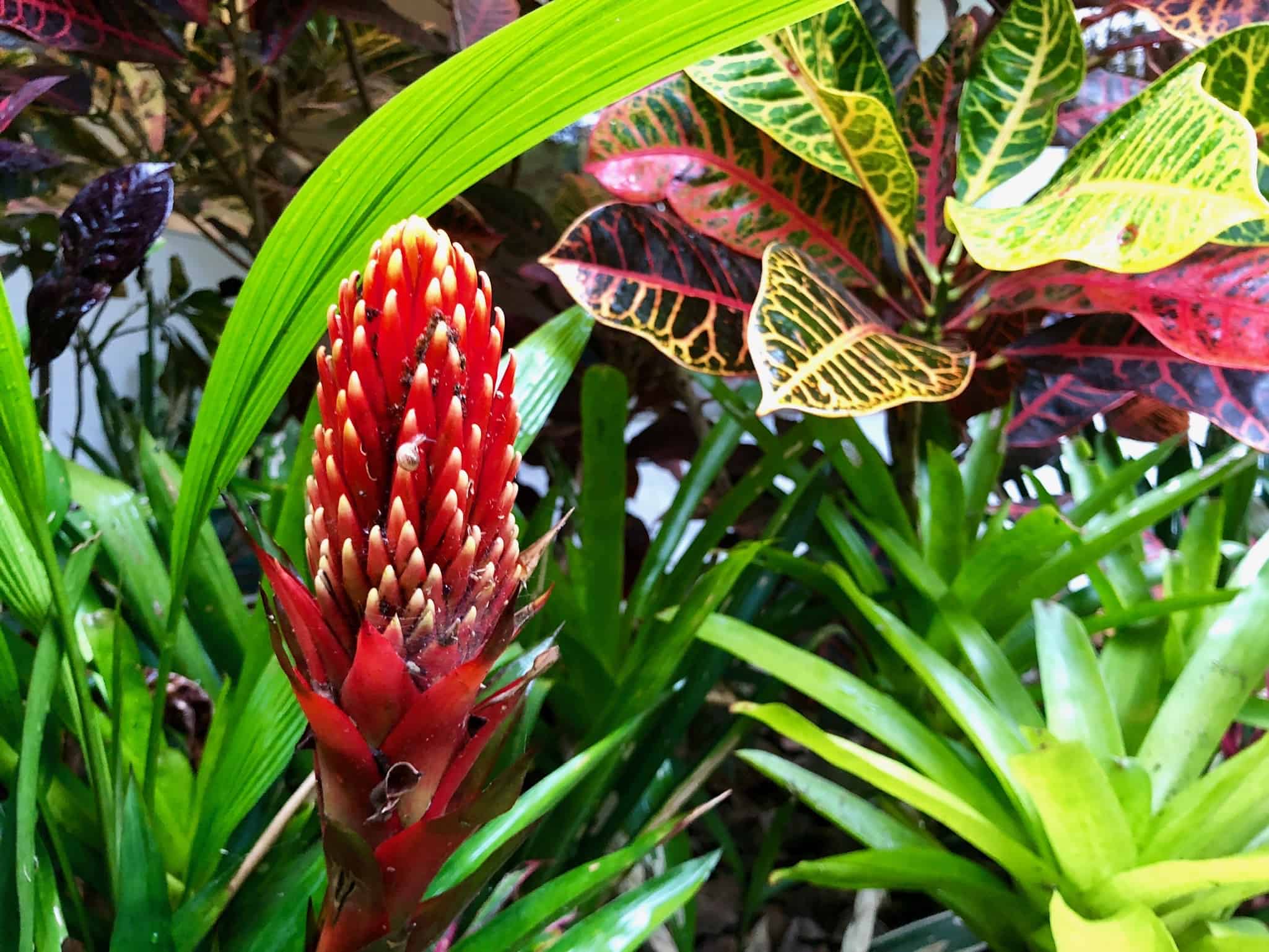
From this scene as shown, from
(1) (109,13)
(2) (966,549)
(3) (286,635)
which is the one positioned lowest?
(2) (966,549)

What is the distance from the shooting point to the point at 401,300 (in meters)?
0.22

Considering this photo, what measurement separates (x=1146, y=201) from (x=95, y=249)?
57cm

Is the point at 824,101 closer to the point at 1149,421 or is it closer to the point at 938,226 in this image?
the point at 938,226

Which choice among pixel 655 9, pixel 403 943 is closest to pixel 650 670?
pixel 403 943

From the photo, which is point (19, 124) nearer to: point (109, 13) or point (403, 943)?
point (109, 13)

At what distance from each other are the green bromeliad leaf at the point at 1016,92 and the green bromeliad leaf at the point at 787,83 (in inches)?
3.7

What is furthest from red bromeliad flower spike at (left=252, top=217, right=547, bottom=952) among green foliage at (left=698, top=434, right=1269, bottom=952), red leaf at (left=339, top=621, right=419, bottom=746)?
green foliage at (left=698, top=434, right=1269, bottom=952)

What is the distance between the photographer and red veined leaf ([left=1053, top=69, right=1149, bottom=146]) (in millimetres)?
670

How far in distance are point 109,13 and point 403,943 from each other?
0.74 meters

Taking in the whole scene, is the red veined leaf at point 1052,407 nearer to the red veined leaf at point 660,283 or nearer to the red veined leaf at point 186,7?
the red veined leaf at point 660,283

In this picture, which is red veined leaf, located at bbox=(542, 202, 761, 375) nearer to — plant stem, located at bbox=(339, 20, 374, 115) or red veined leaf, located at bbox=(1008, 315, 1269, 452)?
red veined leaf, located at bbox=(1008, 315, 1269, 452)

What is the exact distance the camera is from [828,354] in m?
0.46

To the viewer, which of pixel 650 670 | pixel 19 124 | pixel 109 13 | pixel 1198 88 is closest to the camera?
pixel 1198 88

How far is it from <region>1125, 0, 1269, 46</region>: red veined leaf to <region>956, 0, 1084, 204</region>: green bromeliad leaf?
0.06 meters
